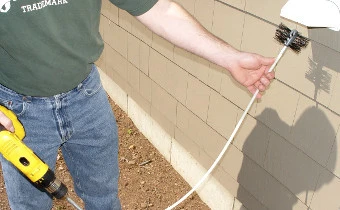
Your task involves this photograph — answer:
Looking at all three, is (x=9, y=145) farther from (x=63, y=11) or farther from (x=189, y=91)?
(x=189, y=91)

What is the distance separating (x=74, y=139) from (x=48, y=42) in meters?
0.59

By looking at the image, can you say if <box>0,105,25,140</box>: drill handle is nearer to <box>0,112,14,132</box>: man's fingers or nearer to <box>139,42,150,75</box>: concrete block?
<box>0,112,14,132</box>: man's fingers

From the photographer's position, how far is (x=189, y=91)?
3.20 m

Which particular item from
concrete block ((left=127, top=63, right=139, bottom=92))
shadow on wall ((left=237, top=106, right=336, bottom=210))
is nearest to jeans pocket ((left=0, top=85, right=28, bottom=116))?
shadow on wall ((left=237, top=106, right=336, bottom=210))

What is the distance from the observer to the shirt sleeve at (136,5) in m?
2.08

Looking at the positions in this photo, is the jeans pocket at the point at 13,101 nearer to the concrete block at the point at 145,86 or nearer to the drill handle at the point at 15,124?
the drill handle at the point at 15,124

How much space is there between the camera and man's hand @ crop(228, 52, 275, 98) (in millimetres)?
1959

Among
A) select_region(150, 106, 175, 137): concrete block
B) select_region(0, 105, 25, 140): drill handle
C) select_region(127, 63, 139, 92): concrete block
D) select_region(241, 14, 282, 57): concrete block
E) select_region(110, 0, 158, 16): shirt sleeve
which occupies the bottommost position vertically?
select_region(150, 106, 175, 137): concrete block

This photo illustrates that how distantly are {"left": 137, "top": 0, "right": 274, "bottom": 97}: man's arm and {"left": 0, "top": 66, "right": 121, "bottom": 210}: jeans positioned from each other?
0.46 meters

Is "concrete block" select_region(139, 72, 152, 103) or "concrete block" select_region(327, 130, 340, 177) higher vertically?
"concrete block" select_region(327, 130, 340, 177)

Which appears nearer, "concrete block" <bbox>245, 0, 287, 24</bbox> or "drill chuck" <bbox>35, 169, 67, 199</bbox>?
"drill chuck" <bbox>35, 169, 67, 199</bbox>

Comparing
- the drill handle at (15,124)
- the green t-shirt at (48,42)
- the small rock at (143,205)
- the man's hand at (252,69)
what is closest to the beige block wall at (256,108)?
the man's hand at (252,69)

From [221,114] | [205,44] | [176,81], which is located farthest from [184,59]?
[205,44]

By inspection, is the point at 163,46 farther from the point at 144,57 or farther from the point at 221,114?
the point at 221,114
